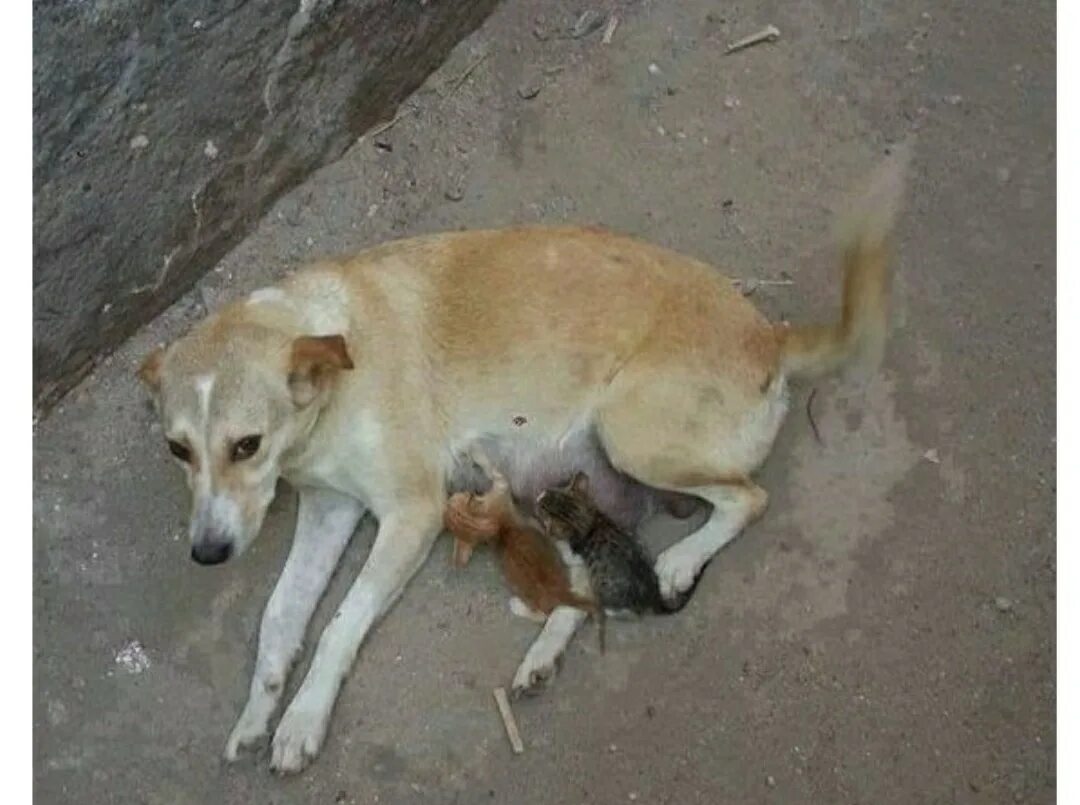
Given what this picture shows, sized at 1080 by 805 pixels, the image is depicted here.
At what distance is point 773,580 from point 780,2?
7.71ft

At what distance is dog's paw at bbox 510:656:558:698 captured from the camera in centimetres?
408

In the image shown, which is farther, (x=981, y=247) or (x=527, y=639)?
(x=981, y=247)

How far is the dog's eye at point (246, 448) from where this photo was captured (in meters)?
3.75

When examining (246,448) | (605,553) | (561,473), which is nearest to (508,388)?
(561,473)

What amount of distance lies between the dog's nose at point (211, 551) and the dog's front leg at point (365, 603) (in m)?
0.48

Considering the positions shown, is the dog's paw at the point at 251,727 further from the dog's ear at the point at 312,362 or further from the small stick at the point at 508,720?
the dog's ear at the point at 312,362

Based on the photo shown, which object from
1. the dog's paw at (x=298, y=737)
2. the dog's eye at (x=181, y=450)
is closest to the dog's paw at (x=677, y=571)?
the dog's paw at (x=298, y=737)

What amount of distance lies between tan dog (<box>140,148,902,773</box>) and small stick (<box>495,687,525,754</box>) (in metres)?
0.08

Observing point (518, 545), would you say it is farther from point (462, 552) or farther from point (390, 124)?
point (390, 124)

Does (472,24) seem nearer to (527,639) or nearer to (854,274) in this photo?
(854,274)

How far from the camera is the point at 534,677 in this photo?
4.08m

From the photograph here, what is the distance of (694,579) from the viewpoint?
13.9 feet

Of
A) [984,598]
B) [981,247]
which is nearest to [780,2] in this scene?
[981,247]

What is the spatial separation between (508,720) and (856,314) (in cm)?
155
